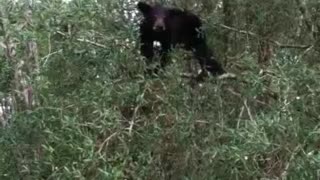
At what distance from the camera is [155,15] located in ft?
12.8

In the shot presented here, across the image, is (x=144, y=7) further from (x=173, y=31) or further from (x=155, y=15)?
(x=173, y=31)

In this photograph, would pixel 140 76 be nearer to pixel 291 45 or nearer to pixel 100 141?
pixel 100 141

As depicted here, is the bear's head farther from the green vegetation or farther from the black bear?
the green vegetation

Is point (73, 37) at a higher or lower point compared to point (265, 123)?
higher

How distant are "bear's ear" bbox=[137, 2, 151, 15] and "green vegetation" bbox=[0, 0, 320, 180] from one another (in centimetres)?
14

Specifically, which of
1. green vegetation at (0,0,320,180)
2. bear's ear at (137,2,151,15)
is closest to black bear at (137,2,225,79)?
bear's ear at (137,2,151,15)

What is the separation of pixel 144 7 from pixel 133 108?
952 millimetres

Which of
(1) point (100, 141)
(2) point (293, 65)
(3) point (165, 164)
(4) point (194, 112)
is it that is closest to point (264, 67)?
(2) point (293, 65)

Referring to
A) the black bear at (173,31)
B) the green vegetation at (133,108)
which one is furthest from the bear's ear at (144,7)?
the green vegetation at (133,108)

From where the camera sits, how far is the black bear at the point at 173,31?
3664 mm

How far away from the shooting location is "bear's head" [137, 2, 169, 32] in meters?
3.75

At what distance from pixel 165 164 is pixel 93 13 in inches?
35.0

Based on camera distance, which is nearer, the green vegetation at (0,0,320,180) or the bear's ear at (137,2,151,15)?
the green vegetation at (0,0,320,180)

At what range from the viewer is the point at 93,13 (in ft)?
11.0
